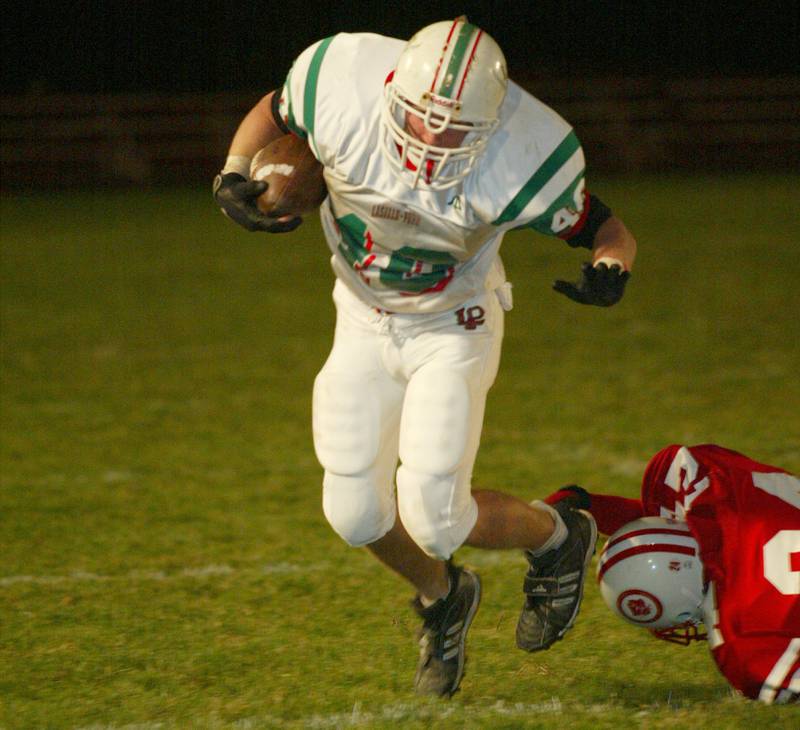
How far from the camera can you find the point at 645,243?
878 centimetres

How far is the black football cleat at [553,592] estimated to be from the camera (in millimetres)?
2824

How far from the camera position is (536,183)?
2580 mm

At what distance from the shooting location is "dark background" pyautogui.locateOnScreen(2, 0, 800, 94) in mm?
15695

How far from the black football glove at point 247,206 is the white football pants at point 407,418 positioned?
0.25 meters

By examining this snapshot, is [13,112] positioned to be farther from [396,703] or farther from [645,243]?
[396,703]

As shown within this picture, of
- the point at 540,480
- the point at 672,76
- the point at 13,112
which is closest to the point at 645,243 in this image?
the point at 540,480

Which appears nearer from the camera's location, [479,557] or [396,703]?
[396,703]

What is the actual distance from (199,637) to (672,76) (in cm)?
1507

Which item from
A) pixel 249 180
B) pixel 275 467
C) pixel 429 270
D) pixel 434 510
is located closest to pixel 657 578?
pixel 434 510

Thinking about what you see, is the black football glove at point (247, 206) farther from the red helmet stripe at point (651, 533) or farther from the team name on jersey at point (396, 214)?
the red helmet stripe at point (651, 533)

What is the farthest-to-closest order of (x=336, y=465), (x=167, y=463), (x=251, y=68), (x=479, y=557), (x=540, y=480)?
(x=251, y=68) → (x=167, y=463) → (x=540, y=480) → (x=479, y=557) → (x=336, y=465)

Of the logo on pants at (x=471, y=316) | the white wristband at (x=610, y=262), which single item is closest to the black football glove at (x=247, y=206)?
the logo on pants at (x=471, y=316)

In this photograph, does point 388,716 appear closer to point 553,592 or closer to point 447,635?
point 447,635

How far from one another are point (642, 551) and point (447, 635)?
444 millimetres
